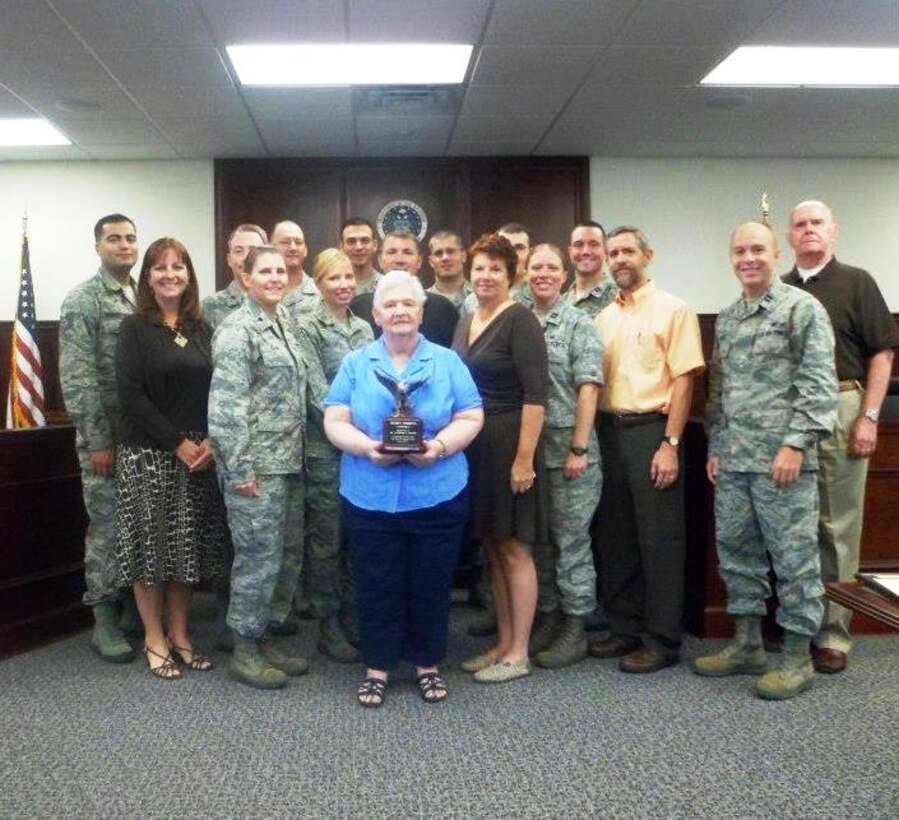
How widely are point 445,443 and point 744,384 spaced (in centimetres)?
100

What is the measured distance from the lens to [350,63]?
4617mm

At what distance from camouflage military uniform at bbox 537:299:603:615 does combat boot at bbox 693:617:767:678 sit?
1.40 ft

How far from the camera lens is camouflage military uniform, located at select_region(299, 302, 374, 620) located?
9.70 ft

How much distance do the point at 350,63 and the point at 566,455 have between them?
2.74 metres

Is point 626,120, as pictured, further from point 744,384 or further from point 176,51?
point 744,384

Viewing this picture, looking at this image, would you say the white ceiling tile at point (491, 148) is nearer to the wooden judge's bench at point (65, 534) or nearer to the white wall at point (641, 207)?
the white wall at point (641, 207)

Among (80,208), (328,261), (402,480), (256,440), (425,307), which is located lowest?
(402,480)

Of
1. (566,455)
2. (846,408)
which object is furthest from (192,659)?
(846,408)

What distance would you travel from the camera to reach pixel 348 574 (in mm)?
3078

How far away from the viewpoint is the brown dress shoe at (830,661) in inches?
115

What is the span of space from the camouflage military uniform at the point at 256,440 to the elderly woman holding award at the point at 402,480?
0.21 m

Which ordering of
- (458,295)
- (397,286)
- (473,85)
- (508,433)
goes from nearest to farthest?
1. (397,286)
2. (508,433)
3. (458,295)
4. (473,85)

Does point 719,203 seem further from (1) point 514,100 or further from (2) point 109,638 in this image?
(2) point 109,638

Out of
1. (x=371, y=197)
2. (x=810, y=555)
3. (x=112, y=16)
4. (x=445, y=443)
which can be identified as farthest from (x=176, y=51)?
(x=810, y=555)
